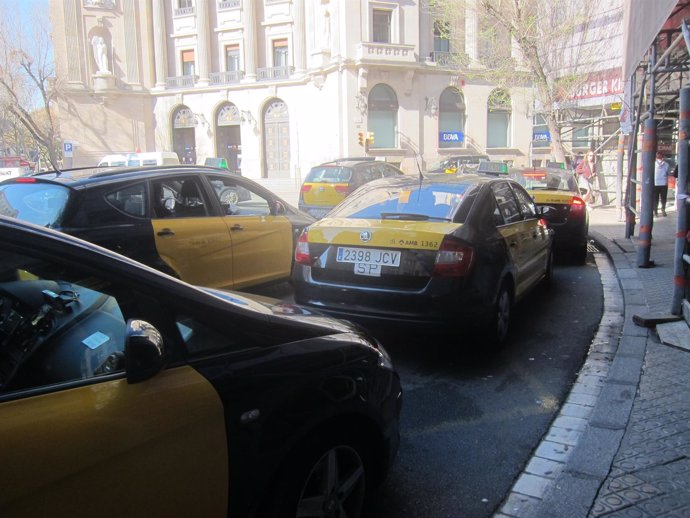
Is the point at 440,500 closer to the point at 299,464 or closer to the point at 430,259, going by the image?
the point at 299,464

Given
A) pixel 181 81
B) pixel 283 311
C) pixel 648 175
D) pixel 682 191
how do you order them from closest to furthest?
pixel 283 311
pixel 682 191
pixel 648 175
pixel 181 81

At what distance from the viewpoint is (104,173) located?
18.6 feet

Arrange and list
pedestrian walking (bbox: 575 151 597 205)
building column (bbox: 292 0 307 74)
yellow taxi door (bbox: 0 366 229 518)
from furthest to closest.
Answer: building column (bbox: 292 0 307 74), pedestrian walking (bbox: 575 151 597 205), yellow taxi door (bbox: 0 366 229 518)

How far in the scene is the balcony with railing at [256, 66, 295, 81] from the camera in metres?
40.4

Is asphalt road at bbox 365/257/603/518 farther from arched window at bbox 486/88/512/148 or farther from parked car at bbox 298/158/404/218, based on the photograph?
arched window at bbox 486/88/512/148

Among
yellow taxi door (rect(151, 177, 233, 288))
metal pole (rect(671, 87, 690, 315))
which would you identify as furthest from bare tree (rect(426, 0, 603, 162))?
yellow taxi door (rect(151, 177, 233, 288))

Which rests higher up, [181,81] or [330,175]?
[181,81]

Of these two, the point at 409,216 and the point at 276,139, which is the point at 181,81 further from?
the point at 409,216

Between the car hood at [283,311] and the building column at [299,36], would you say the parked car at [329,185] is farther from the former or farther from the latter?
the building column at [299,36]

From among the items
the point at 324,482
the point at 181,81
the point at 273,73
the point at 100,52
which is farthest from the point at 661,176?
the point at 100,52

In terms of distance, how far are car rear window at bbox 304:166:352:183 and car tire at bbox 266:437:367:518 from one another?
11048mm

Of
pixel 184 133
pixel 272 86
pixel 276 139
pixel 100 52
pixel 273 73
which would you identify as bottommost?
pixel 276 139

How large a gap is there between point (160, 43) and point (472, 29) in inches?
998

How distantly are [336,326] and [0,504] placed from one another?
5.21ft
